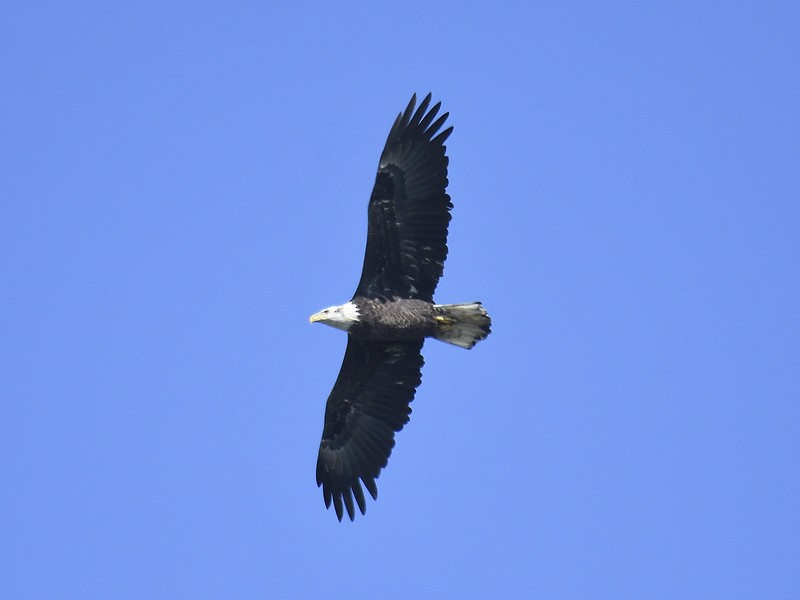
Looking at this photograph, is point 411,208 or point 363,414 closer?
point 411,208

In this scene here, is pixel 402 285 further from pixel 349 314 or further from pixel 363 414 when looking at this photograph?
pixel 363 414

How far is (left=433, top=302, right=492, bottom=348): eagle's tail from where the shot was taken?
17.8 meters

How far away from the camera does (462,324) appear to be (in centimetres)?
1789

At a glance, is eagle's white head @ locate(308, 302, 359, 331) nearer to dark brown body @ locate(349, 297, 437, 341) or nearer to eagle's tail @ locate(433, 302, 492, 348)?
dark brown body @ locate(349, 297, 437, 341)

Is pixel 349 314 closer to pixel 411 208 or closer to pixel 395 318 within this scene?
pixel 395 318

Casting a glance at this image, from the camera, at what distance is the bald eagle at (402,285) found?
17625 mm

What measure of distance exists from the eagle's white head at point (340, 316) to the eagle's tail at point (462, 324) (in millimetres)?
1088

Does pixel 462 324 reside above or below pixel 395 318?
below

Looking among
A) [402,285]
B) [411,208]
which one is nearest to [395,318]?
[402,285]

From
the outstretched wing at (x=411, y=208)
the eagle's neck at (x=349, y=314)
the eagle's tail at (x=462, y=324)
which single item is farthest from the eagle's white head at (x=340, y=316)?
the eagle's tail at (x=462, y=324)

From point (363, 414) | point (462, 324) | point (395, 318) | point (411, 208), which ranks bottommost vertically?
point (363, 414)

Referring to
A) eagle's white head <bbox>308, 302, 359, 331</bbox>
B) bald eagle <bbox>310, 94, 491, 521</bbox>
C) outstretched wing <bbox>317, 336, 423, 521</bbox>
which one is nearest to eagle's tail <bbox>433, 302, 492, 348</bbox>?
bald eagle <bbox>310, 94, 491, 521</bbox>

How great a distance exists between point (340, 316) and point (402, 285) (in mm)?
921

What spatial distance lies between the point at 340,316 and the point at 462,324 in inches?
63.4
